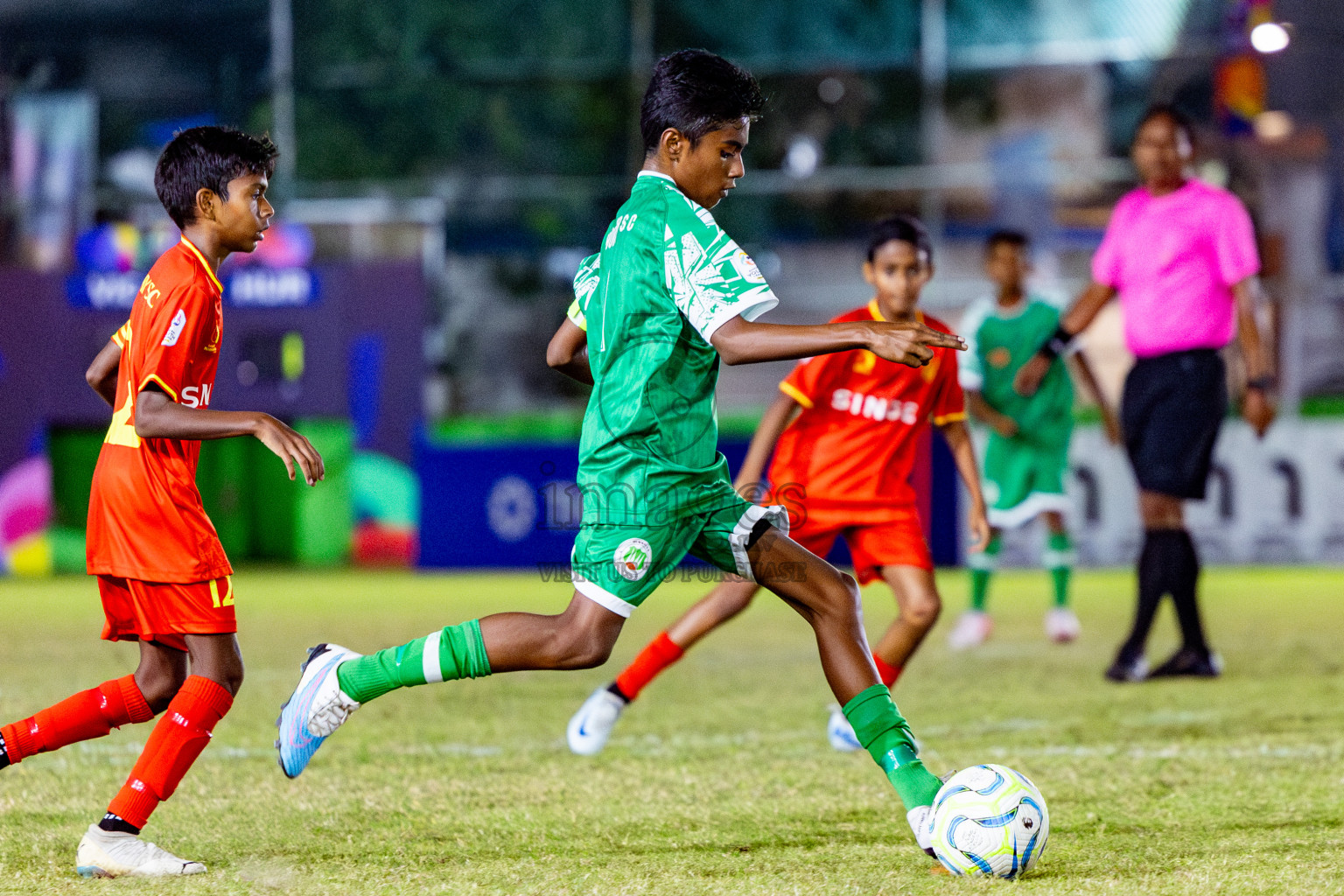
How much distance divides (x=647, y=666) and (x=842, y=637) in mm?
1515

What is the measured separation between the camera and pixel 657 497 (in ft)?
10.5

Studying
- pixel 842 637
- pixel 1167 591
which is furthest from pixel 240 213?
pixel 1167 591

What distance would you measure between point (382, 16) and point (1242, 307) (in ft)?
37.1

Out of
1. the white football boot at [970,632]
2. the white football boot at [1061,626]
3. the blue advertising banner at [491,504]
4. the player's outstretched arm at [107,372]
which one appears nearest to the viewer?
the player's outstretched arm at [107,372]

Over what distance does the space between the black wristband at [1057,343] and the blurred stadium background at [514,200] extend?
579cm

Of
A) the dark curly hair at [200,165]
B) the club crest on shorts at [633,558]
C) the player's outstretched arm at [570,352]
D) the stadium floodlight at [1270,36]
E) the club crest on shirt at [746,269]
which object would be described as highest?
the stadium floodlight at [1270,36]

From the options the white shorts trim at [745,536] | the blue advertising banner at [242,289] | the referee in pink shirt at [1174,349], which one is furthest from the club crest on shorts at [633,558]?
the blue advertising banner at [242,289]

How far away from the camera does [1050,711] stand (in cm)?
534

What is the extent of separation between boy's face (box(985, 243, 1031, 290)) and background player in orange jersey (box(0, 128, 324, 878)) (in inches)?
203

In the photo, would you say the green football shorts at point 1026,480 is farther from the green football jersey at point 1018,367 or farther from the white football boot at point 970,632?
the white football boot at point 970,632

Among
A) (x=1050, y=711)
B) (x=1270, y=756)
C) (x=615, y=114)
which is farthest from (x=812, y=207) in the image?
(x=1270, y=756)

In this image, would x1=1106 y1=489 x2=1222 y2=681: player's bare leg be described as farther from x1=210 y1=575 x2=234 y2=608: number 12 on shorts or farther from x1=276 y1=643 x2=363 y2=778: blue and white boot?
x1=210 y1=575 x2=234 y2=608: number 12 on shorts

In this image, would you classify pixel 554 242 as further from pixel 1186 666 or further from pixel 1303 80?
pixel 1186 666

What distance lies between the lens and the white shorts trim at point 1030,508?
25.9 ft
